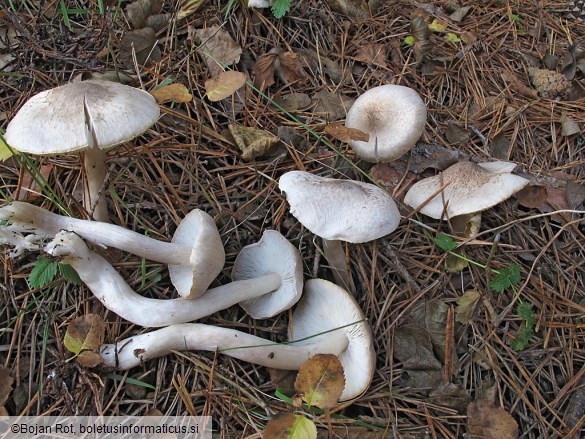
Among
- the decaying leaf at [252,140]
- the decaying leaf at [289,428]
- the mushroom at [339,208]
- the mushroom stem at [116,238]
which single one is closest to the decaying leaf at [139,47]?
the decaying leaf at [252,140]

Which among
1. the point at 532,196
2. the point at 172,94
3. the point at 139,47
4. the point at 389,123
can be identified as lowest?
the point at 532,196

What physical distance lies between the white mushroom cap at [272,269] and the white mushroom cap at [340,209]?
0.30m

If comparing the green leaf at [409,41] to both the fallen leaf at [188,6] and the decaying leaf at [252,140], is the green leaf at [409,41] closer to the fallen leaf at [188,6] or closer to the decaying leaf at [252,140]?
the decaying leaf at [252,140]

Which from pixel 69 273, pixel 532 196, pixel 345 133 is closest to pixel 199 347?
pixel 69 273

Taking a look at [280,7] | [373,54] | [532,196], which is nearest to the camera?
[532,196]

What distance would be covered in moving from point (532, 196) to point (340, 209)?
126cm

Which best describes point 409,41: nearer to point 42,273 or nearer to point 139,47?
point 139,47

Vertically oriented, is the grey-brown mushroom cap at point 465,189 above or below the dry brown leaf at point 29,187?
below

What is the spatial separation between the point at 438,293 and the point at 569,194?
968 millimetres

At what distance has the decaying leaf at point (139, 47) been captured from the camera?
8.85 feet

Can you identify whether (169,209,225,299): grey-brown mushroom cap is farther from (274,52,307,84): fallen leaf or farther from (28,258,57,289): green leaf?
(274,52,307,84): fallen leaf

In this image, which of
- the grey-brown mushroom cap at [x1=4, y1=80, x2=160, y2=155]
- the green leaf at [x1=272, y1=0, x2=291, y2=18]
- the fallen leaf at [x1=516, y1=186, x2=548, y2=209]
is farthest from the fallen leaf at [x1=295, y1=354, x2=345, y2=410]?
the green leaf at [x1=272, y1=0, x2=291, y2=18]

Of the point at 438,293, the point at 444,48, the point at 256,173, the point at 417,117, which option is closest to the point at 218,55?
the point at 256,173

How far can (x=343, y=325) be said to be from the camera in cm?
213
